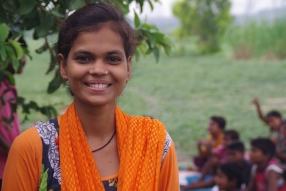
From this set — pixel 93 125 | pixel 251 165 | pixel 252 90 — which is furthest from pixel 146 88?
pixel 93 125

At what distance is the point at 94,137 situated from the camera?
1936mm

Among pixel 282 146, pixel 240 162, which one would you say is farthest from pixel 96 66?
pixel 282 146

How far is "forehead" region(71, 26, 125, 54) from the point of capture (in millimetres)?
1821

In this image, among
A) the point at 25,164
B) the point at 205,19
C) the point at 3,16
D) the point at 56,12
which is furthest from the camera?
the point at 205,19

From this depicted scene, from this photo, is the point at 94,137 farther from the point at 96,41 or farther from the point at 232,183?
the point at 232,183

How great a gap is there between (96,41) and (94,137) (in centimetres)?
32

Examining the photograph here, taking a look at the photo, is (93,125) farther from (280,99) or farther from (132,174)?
(280,99)

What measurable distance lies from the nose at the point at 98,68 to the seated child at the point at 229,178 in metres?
3.97

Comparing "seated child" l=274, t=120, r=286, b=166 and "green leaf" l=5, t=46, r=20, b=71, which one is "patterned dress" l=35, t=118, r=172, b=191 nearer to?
"green leaf" l=5, t=46, r=20, b=71

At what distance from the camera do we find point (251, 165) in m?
6.19

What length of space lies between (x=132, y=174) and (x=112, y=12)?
1.71ft

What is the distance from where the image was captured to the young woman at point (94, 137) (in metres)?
1.80

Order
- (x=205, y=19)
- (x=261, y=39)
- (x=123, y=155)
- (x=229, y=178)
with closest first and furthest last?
(x=123, y=155)
(x=229, y=178)
(x=261, y=39)
(x=205, y=19)

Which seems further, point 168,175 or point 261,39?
point 261,39
